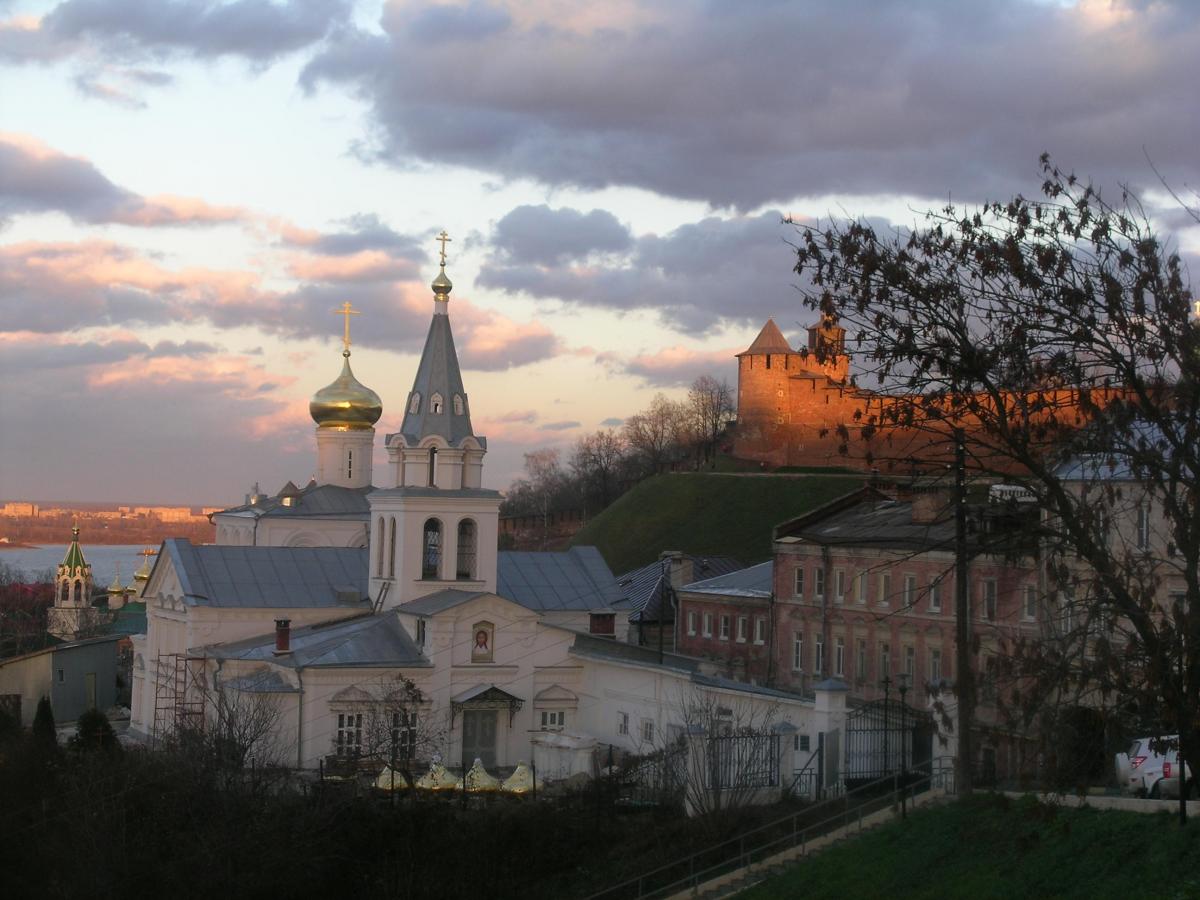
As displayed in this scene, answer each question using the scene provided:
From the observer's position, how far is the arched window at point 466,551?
131 feet

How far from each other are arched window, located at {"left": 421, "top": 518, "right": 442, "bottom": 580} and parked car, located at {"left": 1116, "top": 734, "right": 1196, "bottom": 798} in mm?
20921

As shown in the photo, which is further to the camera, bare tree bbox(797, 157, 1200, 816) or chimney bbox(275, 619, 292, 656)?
chimney bbox(275, 619, 292, 656)

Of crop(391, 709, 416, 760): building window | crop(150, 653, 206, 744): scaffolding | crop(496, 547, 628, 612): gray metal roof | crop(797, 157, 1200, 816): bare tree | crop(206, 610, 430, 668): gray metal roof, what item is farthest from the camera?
crop(496, 547, 628, 612): gray metal roof

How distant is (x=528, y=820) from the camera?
90.3ft

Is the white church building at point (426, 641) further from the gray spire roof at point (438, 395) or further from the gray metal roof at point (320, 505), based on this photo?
the gray metal roof at point (320, 505)

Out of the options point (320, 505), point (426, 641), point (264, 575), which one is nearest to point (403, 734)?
point (426, 641)

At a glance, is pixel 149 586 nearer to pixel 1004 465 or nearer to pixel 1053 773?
pixel 1004 465

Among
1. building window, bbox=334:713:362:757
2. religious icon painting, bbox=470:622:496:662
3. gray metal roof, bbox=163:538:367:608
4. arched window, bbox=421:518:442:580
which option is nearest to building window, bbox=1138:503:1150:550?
religious icon painting, bbox=470:622:496:662

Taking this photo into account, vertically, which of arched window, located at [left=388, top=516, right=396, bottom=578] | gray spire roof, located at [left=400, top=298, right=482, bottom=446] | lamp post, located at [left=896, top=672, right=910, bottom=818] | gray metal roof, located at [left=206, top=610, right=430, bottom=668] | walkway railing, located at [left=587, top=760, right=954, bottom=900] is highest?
gray spire roof, located at [left=400, top=298, right=482, bottom=446]

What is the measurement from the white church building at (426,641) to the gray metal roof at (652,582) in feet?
20.1

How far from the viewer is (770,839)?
82.0ft

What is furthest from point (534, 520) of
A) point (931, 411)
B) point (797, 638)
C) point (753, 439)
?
point (931, 411)

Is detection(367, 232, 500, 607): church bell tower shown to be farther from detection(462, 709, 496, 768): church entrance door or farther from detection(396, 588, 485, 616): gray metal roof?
detection(462, 709, 496, 768): church entrance door

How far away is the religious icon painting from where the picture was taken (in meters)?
37.0
